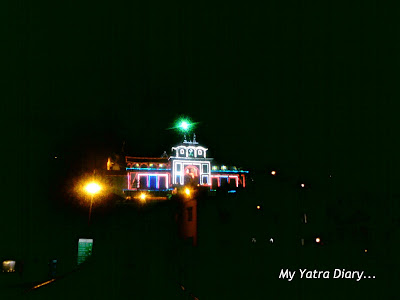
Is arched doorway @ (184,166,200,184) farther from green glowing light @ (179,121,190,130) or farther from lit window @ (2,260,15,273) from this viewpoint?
lit window @ (2,260,15,273)

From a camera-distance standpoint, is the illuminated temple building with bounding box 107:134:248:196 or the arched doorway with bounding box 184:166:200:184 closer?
the illuminated temple building with bounding box 107:134:248:196

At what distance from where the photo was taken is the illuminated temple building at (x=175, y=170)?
40.9m

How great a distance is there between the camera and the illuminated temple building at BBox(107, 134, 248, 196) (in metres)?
40.9

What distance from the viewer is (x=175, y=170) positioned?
136 ft

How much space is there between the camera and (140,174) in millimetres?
41406

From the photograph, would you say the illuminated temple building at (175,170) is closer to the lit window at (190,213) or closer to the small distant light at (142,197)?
the small distant light at (142,197)

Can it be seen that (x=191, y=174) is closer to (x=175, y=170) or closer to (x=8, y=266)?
(x=175, y=170)

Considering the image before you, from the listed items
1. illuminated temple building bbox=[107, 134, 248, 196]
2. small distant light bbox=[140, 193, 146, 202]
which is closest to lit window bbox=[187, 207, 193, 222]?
small distant light bbox=[140, 193, 146, 202]

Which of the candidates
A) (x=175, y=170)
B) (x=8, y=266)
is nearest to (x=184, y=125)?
(x=175, y=170)

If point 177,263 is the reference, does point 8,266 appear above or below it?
below

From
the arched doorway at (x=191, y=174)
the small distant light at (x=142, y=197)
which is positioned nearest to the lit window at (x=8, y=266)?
the small distant light at (x=142, y=197)

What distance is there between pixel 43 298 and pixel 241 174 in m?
37.5

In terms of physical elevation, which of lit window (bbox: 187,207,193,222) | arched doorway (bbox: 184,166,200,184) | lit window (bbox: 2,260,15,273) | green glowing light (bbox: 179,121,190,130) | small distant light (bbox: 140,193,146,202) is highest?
green glowing light (bbox: 179,121,190,130)

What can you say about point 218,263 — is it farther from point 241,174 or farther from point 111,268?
point 241,174
